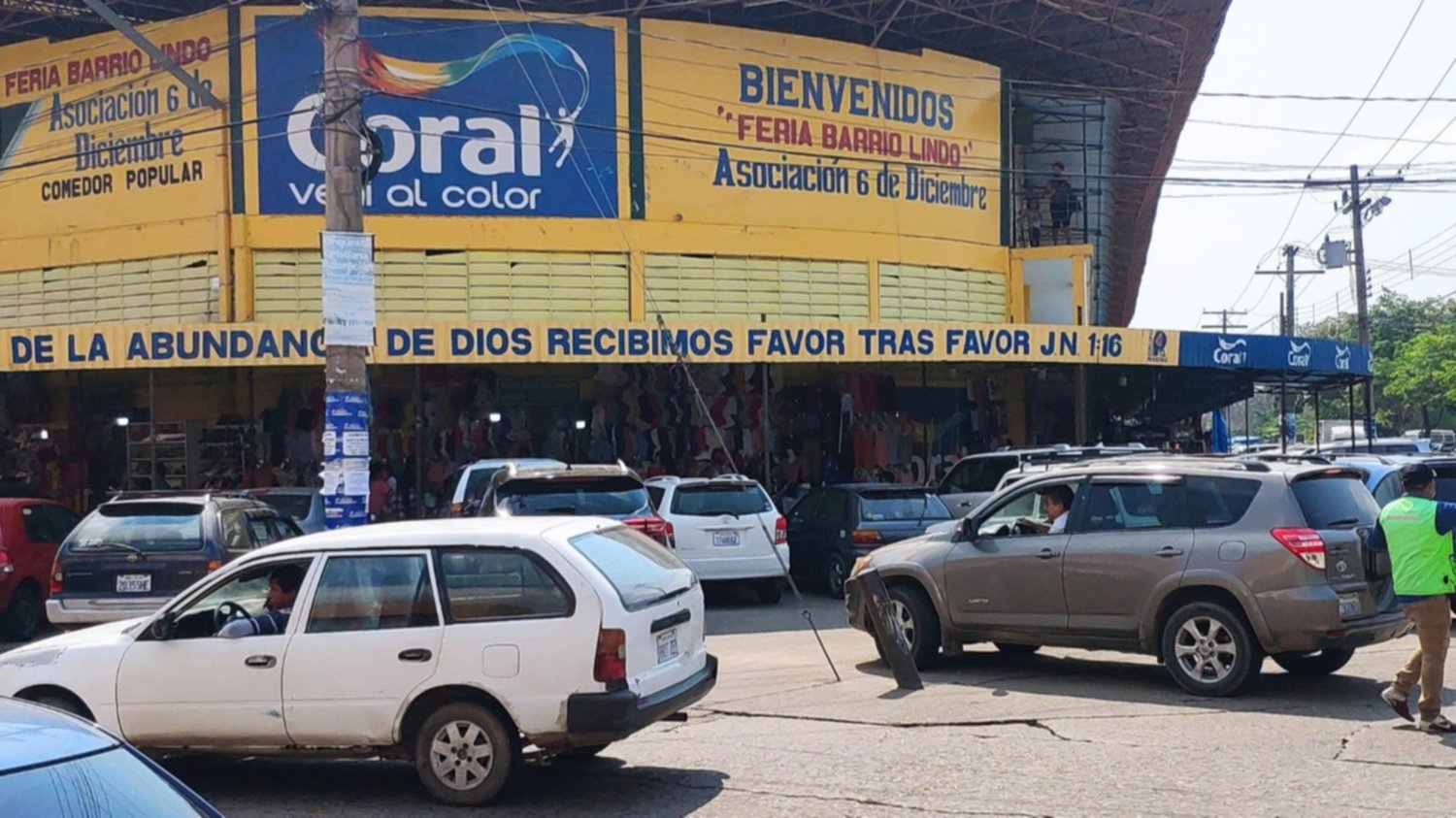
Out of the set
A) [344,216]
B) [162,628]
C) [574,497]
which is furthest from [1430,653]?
[344,216]

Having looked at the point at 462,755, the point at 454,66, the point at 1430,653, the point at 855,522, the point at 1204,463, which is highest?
the point at 454,66

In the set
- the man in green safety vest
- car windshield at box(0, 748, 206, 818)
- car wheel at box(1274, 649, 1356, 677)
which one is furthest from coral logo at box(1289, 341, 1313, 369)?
car windshield at box(0, 748, 206, 818)

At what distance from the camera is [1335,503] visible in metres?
10.2

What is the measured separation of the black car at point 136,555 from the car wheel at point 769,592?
22.1 ft

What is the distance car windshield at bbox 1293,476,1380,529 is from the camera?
10023 millimetres

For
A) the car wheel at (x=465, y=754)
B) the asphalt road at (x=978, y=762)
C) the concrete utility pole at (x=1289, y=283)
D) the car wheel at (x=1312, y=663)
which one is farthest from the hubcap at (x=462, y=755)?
the concrete utility pole at (x=1289, y=283)

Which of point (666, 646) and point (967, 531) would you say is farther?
point (967, 531)

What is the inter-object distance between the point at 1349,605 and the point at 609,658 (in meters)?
5.27

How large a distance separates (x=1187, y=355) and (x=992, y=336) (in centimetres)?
415

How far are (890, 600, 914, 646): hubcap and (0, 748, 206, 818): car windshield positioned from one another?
27.5 feet

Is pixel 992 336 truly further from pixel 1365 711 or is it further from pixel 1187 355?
pixel 1365 711

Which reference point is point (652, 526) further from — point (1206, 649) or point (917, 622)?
point (1206, 649)

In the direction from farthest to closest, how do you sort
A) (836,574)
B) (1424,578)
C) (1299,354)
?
(1299,354) → (836,574) → (1424,578)

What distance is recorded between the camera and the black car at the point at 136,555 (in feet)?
42.5
